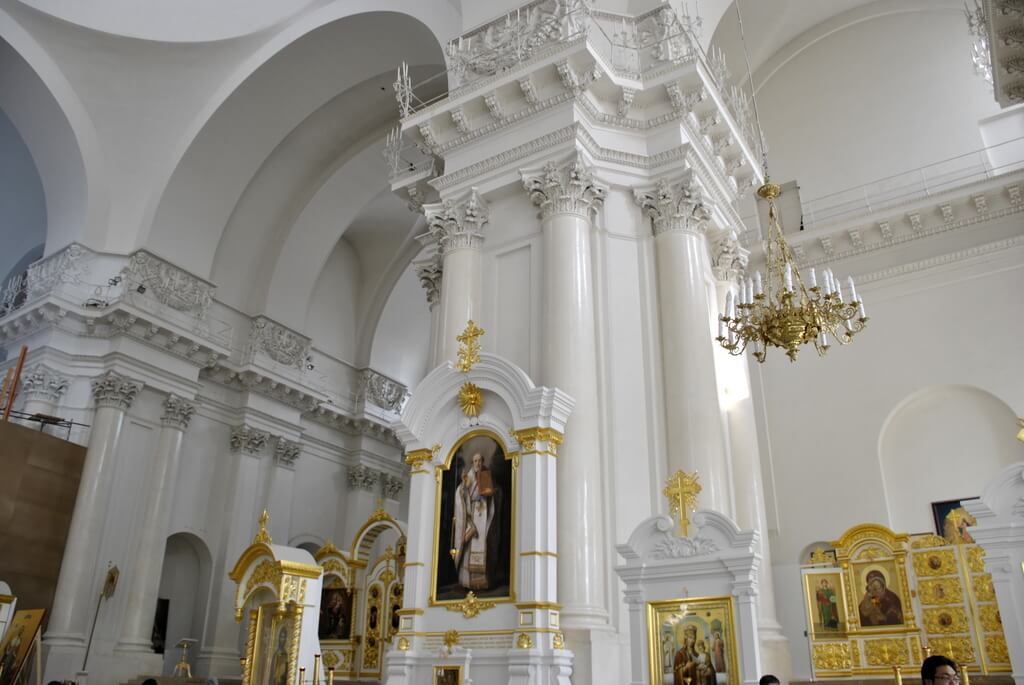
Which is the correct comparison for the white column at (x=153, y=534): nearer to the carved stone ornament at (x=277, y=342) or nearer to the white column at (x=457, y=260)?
the carved stone ornament at (x=277, y=342)

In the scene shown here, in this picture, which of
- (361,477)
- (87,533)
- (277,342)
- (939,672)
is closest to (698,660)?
(939,672)

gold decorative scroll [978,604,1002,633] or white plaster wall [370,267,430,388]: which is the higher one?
white plaster wall [370,267,430,388]

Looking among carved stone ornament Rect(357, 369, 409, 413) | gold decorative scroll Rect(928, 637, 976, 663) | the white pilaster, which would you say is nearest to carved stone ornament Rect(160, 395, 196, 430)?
carved stone ornament Rect(357, 369, 409, 413)

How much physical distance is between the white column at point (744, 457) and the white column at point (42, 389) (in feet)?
33.9

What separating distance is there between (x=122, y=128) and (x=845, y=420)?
13.4m

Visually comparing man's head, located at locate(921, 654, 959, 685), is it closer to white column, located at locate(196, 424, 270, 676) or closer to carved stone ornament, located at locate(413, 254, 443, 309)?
carved stone ornament, located at locate(413, 254, 443, 309)

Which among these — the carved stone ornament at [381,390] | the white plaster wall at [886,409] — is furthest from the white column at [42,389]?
the white plaster wall at [886,409]

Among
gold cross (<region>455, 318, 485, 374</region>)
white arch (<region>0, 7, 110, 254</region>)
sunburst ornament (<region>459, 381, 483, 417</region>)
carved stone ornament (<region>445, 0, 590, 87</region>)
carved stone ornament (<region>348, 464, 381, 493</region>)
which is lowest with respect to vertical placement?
sunburst ornament (<region>459, 381, 483, 417</region>)

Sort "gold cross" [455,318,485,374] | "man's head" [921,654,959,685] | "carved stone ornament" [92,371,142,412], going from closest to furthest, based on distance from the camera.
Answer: "man's head" [921,654,959,685], "gold cross" [455,318,485,374], "carved stone ornament" [92,371,142,412]

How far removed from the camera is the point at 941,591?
27.1ft

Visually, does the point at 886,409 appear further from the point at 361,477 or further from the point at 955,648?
the point at 361,477

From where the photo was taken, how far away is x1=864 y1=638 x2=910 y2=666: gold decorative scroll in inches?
329

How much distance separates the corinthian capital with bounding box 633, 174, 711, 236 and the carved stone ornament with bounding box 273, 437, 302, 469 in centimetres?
946

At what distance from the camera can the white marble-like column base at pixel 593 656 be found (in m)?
6.55
